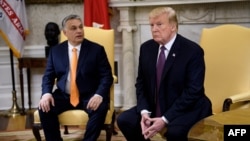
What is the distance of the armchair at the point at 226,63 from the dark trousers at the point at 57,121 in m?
0.85

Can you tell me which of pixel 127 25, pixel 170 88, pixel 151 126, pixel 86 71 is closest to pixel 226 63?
pixel 170 88

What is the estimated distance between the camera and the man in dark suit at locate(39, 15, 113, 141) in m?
2.92

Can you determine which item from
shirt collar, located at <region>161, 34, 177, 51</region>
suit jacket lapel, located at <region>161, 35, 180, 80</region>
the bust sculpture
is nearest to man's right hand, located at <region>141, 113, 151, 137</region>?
suit jacket lapel, located at <region>161, 35, 180, 80</region>

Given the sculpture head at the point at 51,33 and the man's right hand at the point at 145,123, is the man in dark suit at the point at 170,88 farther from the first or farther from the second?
the sculpture head at the point at 51,33

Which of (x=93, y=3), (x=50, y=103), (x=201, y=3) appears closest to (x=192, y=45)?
(x=50, y=103)

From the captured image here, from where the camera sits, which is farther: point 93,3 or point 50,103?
point 93,3

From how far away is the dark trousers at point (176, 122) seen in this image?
2.42 meters

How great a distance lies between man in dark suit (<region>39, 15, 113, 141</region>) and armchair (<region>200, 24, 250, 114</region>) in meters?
0.79

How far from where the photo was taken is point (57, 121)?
297cm

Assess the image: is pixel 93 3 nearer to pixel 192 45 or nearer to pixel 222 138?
pixel 192 45

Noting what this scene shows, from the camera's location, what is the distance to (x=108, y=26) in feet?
14.4

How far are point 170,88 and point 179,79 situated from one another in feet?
0.27

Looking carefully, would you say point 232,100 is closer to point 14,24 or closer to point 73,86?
point 73,86

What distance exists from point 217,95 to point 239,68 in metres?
0.26
